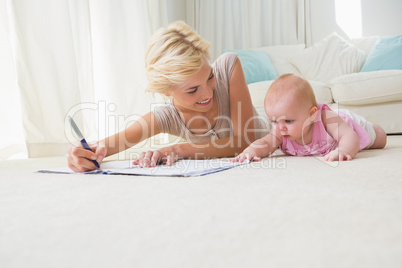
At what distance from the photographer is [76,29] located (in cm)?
236

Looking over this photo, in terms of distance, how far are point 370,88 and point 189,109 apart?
1574mm

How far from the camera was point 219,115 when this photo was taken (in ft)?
5.24

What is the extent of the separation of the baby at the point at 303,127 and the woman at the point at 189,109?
0.17 meters

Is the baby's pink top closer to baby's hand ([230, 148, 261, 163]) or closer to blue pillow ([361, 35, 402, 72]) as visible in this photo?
baby's hand ([230, 148, 261, 163])

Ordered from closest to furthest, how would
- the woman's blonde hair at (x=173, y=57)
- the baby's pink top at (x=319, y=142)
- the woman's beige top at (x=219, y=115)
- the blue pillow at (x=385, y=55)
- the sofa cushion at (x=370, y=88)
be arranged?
the woman's blonde hair at (x=173, y=57)
the baby's pink top at (x=319, y=142)
the woman's beige top at (x=219, y=115)
the sofa cushion at (x=370, y=88)
the blue pillow at (x=385, y=55)

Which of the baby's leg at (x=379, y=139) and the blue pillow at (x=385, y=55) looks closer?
the baby's leg at (x=379, y=139)

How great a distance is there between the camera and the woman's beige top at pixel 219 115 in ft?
5.17

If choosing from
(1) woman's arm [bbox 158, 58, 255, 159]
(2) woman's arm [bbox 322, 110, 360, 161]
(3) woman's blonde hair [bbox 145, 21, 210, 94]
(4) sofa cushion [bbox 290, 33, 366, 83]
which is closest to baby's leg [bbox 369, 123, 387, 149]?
(2) woman's arm [bbox 322, 110, 360, 161]

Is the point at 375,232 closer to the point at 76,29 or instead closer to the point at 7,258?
the point at 7,258

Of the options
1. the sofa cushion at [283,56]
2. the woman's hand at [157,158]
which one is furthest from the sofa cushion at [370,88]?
the woman's hand at [157,158]

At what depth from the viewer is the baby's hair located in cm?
135

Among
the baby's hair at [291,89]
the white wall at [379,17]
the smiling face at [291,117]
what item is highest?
the white wall at [379,17]

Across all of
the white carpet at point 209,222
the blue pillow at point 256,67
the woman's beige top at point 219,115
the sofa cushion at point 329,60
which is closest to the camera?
the white carpet at point 209,222

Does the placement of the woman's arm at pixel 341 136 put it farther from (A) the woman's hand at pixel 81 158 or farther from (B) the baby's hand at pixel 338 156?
(A) the woman's hand at pixel 81 158
